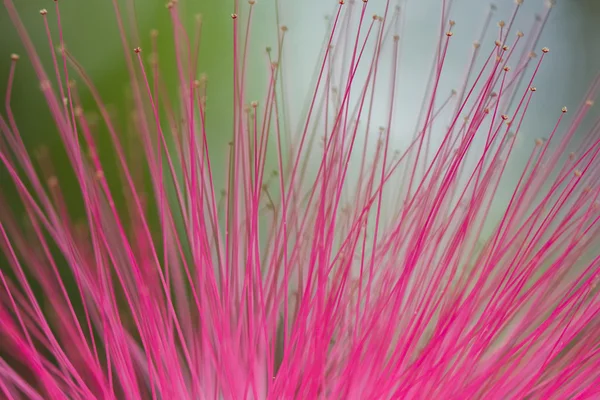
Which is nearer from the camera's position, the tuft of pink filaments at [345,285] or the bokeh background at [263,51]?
the tuft of pink filaments at [345,285]

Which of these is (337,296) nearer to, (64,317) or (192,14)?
(64,317)

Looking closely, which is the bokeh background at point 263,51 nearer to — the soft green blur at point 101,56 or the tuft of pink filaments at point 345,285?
the soft green blur at point 101,56

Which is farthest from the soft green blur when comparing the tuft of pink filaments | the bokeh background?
the tuft of pink filaments

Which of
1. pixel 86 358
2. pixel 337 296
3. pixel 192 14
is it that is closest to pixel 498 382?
pixel 337 296

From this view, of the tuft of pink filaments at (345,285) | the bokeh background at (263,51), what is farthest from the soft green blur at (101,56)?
the tuft of pink filaments at (345,285)

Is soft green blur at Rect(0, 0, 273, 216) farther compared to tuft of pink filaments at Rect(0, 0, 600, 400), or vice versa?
soft green blur at Rect(0, 0, 273, 216)

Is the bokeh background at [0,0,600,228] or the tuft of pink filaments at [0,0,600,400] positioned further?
the bokeh background at [0,0,600,228]

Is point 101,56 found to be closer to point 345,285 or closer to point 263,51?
point 263,51

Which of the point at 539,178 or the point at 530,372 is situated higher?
the point at 539,178

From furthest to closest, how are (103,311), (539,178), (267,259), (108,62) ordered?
(108,62), (267,259), (539,178), (103,311)

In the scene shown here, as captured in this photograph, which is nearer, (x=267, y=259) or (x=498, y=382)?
(x=498, y=382)

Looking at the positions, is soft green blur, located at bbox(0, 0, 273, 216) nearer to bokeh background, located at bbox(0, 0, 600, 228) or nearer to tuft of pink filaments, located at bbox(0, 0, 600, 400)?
bokeh background, located at bbox(0, 0, 600, 228)
